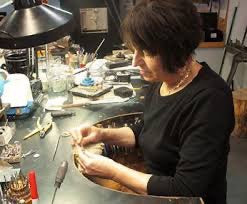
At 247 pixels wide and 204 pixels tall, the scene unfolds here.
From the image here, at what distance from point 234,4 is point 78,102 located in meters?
2.60

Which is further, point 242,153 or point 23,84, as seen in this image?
point 242,153

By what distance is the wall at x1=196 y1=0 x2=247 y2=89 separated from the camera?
3.78 m

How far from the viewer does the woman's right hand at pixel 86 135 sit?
1403 millimetres

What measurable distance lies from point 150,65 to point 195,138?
0.30 meters

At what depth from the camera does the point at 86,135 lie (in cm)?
146

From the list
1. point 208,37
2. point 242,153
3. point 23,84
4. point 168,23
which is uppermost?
point 168,23

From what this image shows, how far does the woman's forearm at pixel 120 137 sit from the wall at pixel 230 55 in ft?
7.97

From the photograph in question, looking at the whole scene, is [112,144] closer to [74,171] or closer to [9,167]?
[74,171]

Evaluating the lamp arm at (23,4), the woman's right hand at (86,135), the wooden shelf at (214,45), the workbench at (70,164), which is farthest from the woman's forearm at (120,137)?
the wooden shelf at (214,45)

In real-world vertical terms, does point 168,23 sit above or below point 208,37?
above

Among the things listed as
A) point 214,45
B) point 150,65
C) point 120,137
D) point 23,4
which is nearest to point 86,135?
point 120,137

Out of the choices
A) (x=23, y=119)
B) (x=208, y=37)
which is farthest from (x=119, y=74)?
(x=208, y=37)

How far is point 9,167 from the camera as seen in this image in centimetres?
127

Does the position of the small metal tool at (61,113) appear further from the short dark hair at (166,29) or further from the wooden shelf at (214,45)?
the wooden shelf at (214,45)
